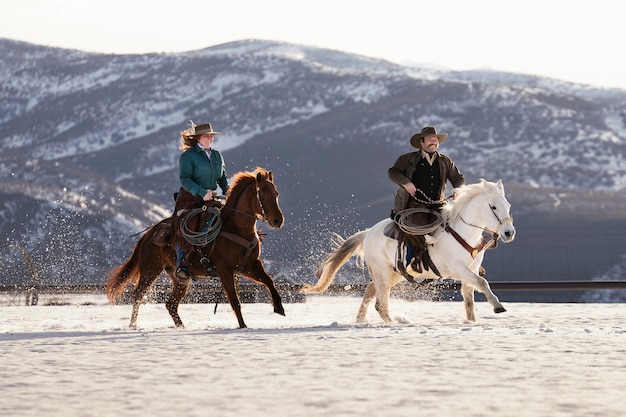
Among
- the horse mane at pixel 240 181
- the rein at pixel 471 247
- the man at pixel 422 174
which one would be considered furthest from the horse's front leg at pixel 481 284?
the horse mane at pixel 240 181

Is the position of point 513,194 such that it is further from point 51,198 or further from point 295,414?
point 295,414

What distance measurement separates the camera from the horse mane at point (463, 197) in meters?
14.4

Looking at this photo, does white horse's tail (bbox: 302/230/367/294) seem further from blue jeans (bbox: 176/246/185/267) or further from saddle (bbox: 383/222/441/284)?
blue jeans (bbox: 176/246/185/267)

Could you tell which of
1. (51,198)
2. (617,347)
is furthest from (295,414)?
(51,198)

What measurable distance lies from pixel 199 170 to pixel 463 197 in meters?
3.02

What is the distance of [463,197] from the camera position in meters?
14.5

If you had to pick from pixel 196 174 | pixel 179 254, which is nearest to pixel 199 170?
pixel 196 174

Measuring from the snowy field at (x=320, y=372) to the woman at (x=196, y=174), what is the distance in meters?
1.14

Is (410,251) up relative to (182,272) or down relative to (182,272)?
up

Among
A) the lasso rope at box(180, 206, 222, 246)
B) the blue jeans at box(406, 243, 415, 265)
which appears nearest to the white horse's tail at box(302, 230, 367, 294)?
the blue jeans at box(406, 243, 415, 265)

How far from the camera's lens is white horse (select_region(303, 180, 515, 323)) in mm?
14117

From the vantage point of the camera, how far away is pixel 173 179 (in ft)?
618

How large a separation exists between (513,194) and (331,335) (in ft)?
384

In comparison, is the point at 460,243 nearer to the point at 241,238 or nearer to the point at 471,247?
the point at 471,247
